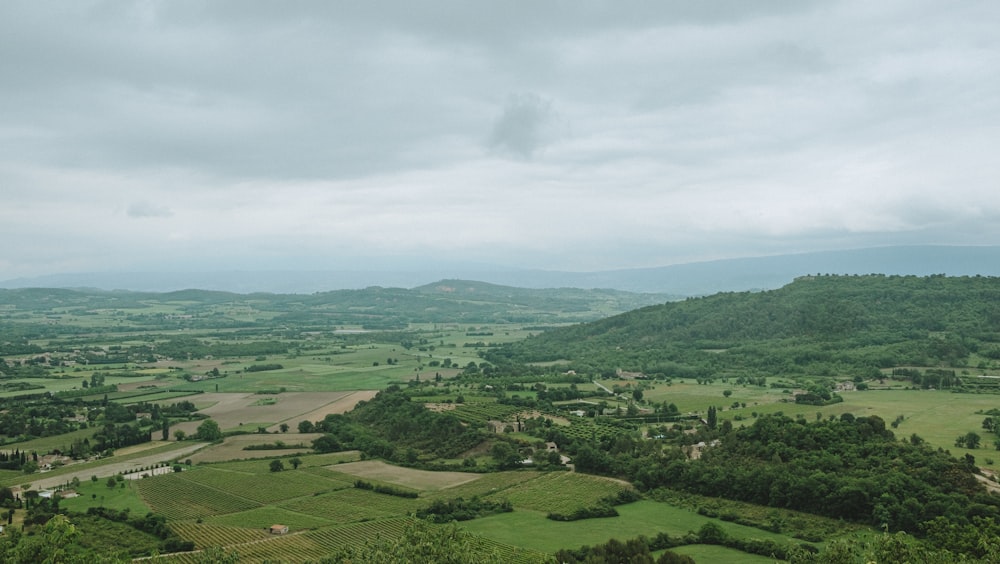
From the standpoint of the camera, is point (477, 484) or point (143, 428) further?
point (143, 428)

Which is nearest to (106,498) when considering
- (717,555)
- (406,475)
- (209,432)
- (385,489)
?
(385,489)

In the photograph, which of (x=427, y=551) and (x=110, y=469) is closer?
(x=427, y=551)

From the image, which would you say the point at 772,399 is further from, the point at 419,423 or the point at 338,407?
the point at 338,407

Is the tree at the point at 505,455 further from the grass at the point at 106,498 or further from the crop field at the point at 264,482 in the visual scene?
the grass at the point at 106,498

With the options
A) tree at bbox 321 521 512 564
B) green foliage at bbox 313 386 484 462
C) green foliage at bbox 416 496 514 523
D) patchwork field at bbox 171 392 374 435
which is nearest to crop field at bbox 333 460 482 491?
green foliage at bbox 313 386 484 462

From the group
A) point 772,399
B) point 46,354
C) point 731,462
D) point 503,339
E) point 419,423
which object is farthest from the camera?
point 503,339

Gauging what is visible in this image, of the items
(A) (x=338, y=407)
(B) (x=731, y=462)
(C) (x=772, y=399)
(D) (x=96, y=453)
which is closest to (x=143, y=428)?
(D) (x=96, y=453)

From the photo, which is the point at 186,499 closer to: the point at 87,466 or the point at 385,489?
the point at 385,489
